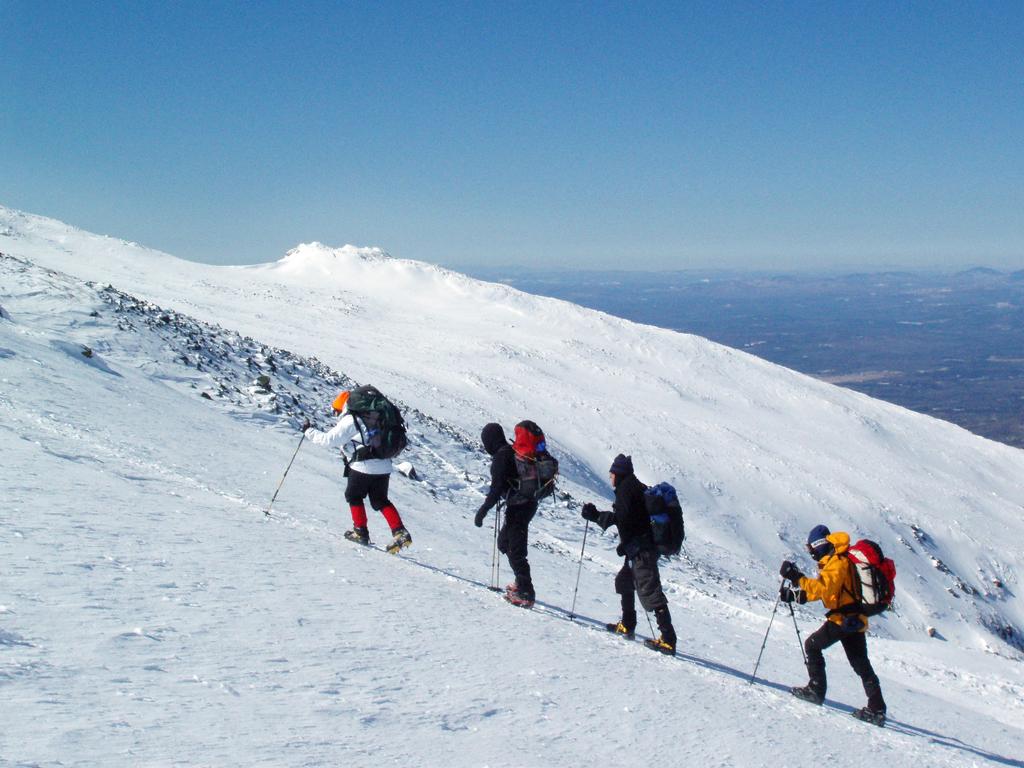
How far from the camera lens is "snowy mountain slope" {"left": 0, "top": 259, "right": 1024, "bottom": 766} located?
3.68 metres

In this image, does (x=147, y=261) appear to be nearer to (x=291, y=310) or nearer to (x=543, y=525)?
(x=291, y=310)

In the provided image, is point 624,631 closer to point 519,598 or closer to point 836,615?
point 519,598

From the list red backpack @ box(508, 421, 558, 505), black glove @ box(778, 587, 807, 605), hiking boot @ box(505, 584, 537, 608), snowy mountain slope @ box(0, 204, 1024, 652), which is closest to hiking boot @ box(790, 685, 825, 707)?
black glove @ box(778, 587, 807, 605)

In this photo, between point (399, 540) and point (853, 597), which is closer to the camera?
point (853, 597)

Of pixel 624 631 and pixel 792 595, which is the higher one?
pixel 792 595

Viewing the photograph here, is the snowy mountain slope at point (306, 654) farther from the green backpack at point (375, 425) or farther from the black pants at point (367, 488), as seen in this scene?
the green backpack at point (375, 425)

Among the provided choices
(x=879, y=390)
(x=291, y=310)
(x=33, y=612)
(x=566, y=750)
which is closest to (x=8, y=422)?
(x=33, y=612)

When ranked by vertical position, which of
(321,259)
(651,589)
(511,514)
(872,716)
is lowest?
(872,716)

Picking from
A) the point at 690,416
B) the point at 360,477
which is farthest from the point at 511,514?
the point at 690,416

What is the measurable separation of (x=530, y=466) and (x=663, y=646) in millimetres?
2445

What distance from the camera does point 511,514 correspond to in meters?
8.18

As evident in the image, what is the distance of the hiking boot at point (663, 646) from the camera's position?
758 centimetres

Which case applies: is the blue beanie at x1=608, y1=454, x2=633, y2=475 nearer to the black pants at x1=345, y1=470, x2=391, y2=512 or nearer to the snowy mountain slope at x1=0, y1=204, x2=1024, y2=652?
the black pants at x1=345, y1=470, x2=391, y2=512

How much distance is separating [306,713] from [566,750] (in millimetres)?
1608
